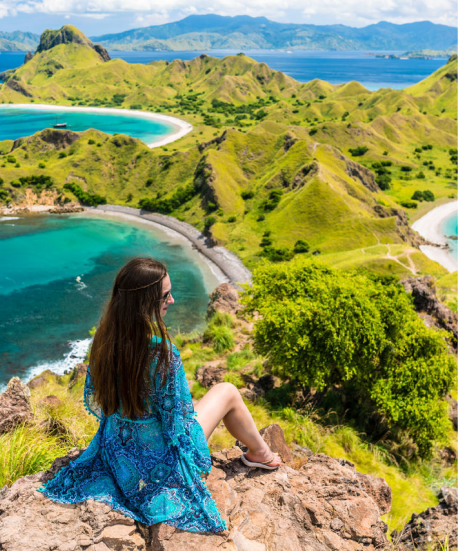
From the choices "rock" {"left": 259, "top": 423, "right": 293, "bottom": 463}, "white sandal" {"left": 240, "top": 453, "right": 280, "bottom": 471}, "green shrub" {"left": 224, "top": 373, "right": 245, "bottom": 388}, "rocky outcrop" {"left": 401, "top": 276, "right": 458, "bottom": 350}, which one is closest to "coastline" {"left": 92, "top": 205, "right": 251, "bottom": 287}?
"rocky outcrop" {"left": 401, "top": 276, "right": 458, "bottom": 350}

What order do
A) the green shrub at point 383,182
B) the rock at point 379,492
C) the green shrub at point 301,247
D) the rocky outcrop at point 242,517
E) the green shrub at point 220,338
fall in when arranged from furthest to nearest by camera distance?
the green shrub at point 383,182
the green shrub at point 301,247
the green shrub at point 220,338
the rock at point 379,492
the rocky outcrop at point 242,517

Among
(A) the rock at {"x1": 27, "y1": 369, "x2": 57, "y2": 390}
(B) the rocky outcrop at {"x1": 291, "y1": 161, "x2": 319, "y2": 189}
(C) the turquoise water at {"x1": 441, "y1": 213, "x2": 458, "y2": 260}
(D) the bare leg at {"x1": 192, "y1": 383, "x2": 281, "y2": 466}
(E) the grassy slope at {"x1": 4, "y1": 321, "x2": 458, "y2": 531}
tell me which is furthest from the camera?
(B) the rocky outcrop at {"x1": 291, "y1": 161, "x2": 319, "y2": 189}

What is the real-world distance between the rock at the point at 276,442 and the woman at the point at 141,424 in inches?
132

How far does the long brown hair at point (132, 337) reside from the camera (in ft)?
16.6

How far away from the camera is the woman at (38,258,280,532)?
5082 millimetres

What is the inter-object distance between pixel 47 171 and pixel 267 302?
353ft

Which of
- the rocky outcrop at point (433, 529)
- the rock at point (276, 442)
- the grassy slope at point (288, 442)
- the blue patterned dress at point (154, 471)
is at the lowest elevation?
the grassy slope at point (288, 442)

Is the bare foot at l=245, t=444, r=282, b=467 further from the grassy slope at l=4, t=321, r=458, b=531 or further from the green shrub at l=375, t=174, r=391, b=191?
the green shrub at l=375, t=174, r=391, b=191

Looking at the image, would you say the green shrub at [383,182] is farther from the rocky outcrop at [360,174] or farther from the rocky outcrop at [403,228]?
the rocky outcrop at [403,228]

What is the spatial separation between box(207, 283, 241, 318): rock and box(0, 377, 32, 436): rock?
89.4ft

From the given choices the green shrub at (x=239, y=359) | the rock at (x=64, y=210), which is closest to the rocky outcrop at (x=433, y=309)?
the green shrub at (x=239, y=359)

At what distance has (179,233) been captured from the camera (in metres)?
89.7

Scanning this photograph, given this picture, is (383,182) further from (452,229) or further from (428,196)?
(452,229)

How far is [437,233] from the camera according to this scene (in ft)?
320
